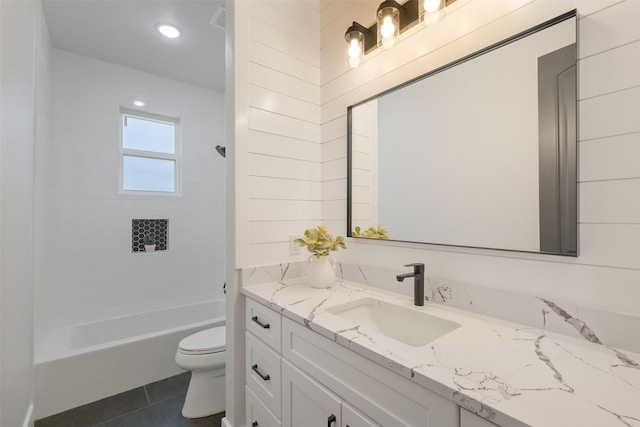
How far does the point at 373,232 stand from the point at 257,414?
3.46ft

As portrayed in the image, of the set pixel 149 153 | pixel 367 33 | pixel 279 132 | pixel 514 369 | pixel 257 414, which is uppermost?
pixel 367 33

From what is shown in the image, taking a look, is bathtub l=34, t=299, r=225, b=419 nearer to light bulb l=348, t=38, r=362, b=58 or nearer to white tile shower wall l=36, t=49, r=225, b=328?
white tile shower wall l=36, t=49, r=225, b=328

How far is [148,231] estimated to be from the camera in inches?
115

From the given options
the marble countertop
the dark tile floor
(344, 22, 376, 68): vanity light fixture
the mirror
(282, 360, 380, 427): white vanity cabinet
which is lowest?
the dark tile floor

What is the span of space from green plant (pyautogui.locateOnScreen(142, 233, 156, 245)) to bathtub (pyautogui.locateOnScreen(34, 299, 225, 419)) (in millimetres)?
748

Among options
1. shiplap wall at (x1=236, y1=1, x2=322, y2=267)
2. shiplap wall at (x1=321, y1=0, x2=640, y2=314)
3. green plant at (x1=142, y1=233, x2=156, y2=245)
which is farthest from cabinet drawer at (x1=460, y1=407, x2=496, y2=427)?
green plant at (x1=142, y1=233, x2=156, y2=245)

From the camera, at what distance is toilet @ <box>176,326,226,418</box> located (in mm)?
1812

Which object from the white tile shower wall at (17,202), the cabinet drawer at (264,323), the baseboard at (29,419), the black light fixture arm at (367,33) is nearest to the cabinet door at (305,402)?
the cabinet drawer at (264,323)

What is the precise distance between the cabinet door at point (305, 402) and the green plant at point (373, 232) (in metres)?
0.73

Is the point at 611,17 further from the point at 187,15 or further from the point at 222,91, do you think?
the point at 222,91

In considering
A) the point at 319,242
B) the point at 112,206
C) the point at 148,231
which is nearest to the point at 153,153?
the point at 112,206

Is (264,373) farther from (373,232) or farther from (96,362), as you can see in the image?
(96,362)

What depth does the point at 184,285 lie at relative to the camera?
312 cm

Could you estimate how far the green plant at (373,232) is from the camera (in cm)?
146
